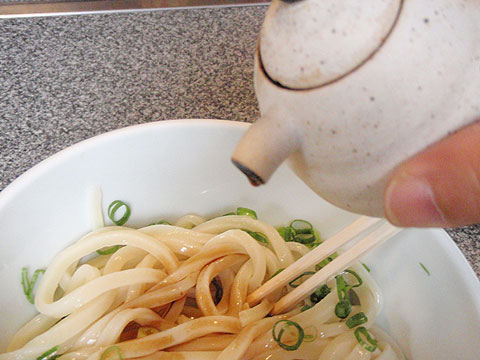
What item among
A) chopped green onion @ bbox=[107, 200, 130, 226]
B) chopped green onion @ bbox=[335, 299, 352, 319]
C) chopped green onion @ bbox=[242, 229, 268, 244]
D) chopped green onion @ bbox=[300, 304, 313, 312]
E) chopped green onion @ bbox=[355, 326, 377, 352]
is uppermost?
chopped green onion @ bbox=[107, 200, 130, 226]

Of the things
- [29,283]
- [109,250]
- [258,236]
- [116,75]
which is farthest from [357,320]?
[116,75]

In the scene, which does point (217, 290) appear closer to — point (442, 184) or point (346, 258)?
point (346, 258)

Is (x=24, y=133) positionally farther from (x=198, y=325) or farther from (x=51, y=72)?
(x=198, y=325)

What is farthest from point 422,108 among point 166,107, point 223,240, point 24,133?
point 24,133

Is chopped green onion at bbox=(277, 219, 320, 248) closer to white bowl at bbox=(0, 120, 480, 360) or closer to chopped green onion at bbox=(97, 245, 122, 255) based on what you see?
white bowl at bbox=(0, 120, 480, 360)

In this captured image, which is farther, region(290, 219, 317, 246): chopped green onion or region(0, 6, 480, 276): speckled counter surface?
region(0, 6, 480, 276): speckled counter surface

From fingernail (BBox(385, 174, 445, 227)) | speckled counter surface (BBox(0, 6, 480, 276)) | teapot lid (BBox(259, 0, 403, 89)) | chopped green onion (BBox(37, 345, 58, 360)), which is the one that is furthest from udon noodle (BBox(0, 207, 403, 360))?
teapot lid (BBox(259, 0, 403, 89))

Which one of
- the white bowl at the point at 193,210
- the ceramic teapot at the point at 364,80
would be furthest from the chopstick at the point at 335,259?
the ceramic teapot at the point at 364,80
